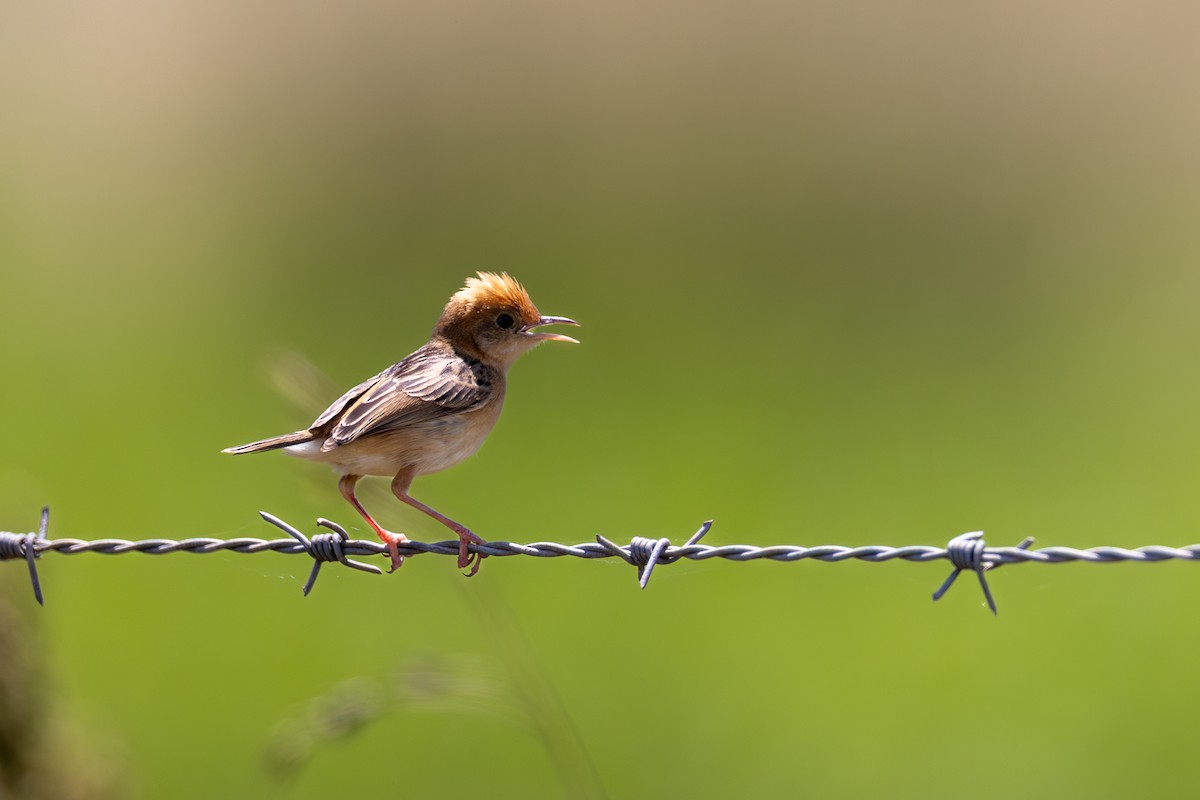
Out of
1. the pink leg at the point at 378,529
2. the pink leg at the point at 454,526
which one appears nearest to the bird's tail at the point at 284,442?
the pink leg at the point at 378,529

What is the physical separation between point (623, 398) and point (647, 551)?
1045 cm

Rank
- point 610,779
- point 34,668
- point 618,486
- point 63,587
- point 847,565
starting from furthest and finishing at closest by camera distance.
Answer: point 618,486 < point 847,565 < point 63,587 < point 610,779 < point 34,668

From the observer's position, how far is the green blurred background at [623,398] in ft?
31.3

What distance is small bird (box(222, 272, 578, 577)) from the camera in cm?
571

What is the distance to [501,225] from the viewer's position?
63.2 feet

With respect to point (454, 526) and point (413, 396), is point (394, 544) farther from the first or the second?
point (413, 396)

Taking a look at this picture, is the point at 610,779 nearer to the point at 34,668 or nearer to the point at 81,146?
the point at 34,668

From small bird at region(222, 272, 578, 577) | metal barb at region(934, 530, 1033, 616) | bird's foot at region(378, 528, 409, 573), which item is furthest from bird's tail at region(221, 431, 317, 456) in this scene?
metal barb at region(934, 530, 1033, 616)

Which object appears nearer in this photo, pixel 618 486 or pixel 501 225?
pixel 618 486

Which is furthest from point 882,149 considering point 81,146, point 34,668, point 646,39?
point 34,668

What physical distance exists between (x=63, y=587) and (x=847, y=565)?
6630 millimetres

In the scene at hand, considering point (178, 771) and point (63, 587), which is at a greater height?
point (63, 587)

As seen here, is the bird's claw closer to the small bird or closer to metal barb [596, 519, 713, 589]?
the small bird

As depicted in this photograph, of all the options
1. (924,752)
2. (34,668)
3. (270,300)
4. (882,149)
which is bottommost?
(34,668)
